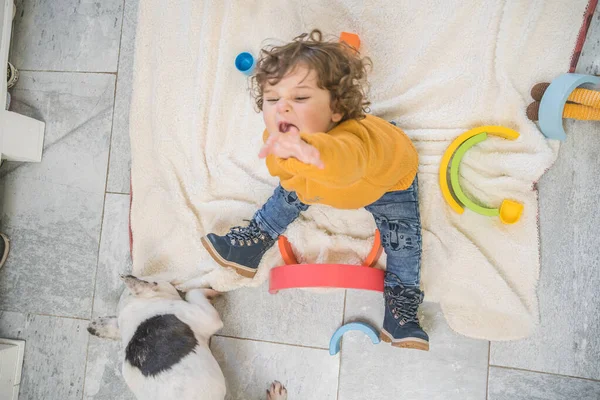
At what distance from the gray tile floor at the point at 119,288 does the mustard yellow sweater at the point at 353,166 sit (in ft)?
1.69

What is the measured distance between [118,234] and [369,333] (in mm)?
990

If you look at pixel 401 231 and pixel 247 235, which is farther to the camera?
pixel 247 235

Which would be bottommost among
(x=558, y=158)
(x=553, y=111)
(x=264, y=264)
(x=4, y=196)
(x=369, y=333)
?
(x=369, y=333)

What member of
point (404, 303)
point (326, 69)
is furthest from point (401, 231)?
point (326, 69)

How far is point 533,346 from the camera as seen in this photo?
167 centimetres

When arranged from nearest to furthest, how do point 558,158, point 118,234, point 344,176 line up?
point 344,176
point 558,158
point 118,234

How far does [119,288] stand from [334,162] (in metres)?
1.20

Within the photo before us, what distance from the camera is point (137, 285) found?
1.74 m

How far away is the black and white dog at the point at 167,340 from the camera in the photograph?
5.13ft

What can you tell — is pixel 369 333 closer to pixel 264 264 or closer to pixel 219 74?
pixel 264 264

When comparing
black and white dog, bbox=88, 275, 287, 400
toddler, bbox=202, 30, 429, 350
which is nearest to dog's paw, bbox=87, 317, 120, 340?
black and white dog, bbox=88, 275, 287, 400

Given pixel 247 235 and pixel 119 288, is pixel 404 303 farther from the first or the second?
pixel 119 288

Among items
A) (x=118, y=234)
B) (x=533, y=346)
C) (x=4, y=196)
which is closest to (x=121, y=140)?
(x=118, y=234)

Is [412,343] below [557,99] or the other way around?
below
